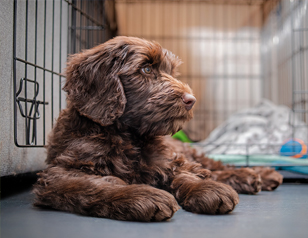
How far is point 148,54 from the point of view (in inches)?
61.5

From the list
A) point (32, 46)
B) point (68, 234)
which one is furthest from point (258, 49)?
point (68, 234)

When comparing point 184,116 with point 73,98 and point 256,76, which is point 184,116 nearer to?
point 73,98

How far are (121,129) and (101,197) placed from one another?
0.42 m

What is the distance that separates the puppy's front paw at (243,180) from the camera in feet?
6.07

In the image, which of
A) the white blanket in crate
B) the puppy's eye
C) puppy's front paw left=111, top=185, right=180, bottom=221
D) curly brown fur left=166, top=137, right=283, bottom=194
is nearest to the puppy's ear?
the puppy's eye

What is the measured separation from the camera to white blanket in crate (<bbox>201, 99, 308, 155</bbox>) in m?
3.55

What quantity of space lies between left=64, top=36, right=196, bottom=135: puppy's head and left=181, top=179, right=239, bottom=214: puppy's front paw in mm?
355

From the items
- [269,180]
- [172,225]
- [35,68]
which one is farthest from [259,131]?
[172,225]

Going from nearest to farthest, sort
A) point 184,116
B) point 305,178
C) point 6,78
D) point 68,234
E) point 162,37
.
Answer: point 68,234 < point 184,116 < point 6,78 < point 305,178 < point 162,37

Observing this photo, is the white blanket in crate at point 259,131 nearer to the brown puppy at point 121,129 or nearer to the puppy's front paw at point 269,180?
the puppy's front paw at point 269,180

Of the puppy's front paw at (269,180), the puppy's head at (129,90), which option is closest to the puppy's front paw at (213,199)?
the puppy's head at (129,90)

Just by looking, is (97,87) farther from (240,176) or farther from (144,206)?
(240,176)

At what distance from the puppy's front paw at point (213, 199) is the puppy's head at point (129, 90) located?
14.0 inches

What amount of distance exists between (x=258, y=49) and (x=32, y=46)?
15.0ft
